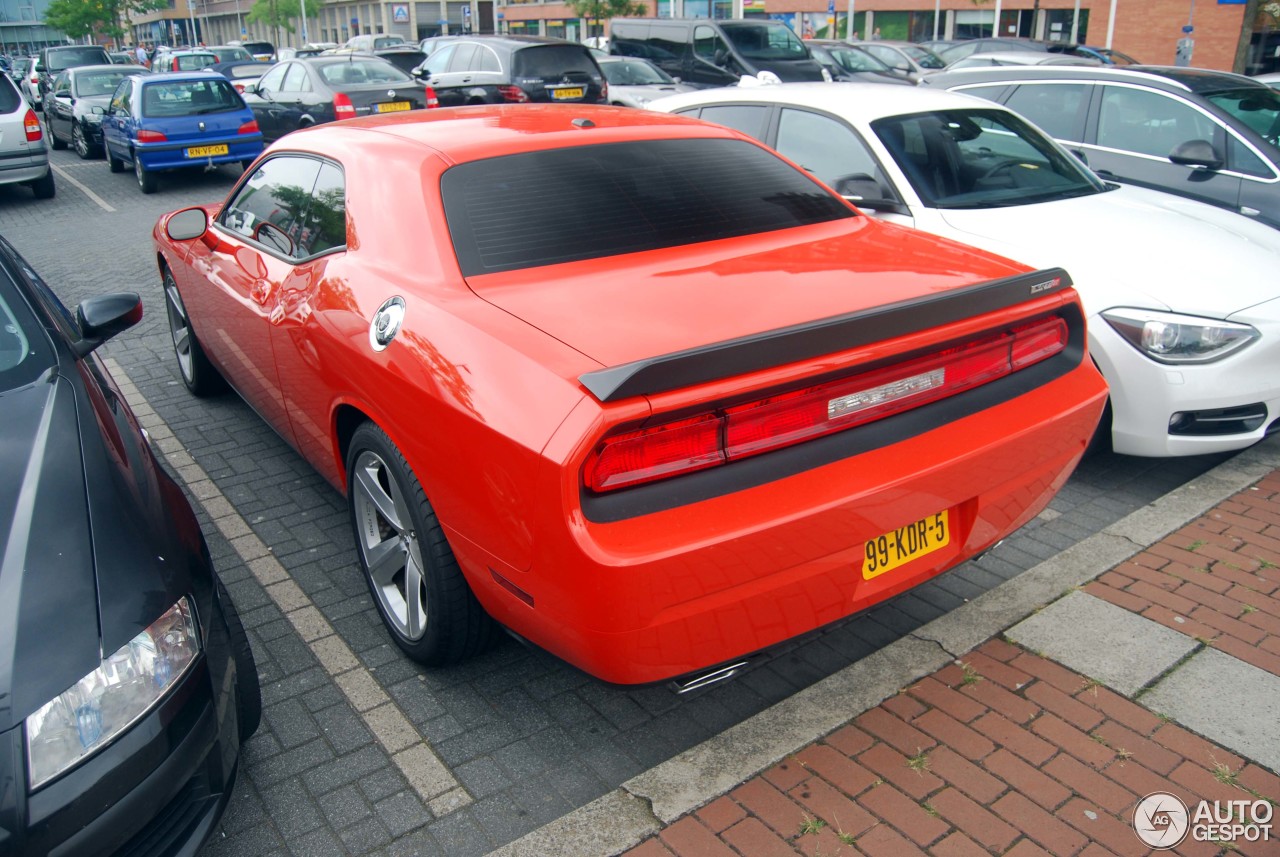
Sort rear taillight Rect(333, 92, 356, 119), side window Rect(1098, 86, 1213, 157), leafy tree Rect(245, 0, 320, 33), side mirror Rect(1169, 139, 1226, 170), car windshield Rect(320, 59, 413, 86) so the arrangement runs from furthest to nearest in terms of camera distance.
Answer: leafy tree Rect(245, 0, 320, 33), car windshield Rect(320, 59, 413, 86), rear taillight Rect(333, 92, 356, 119), side window Rect(1098, 86, 1213, 157), side mirror Rect(1169, 139, 1226, 170)

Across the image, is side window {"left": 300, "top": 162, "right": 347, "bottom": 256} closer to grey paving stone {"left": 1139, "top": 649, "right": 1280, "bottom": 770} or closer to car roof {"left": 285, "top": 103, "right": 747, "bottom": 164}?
car roof {"left": 285, "top": 103, "right": 747, "bottom": 164}

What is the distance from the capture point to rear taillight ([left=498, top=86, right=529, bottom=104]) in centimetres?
1544

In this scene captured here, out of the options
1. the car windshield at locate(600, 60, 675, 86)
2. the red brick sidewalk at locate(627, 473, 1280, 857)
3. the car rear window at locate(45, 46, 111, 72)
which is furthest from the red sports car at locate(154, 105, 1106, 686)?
the car rear window at locate(45, 46, 111, 72)

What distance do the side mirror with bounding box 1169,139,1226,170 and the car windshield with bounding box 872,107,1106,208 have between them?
1.16 metres

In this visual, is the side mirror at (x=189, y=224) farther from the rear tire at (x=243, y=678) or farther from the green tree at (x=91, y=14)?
the green tree at (x=91, y=14)

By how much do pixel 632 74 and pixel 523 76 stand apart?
2838 mm

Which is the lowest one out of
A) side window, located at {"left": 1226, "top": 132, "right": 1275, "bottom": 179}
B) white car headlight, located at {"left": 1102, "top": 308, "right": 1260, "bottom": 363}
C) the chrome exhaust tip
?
the chrome exhaust tip

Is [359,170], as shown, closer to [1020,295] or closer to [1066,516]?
[1020,295]

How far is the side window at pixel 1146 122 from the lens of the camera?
6664 mm

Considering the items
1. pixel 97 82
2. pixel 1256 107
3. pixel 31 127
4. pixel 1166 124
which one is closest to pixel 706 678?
pixel 1166 124

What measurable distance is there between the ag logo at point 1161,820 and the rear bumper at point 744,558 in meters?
0.79

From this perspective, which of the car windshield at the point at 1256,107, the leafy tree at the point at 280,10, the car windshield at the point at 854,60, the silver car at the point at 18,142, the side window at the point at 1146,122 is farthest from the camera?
the leafy tree at the point at 280,10

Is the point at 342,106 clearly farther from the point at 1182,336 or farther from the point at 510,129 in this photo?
the point at 1182,336

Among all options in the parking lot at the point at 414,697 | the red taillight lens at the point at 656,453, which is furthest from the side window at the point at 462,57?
the red taillight lens at the point at 656,453
